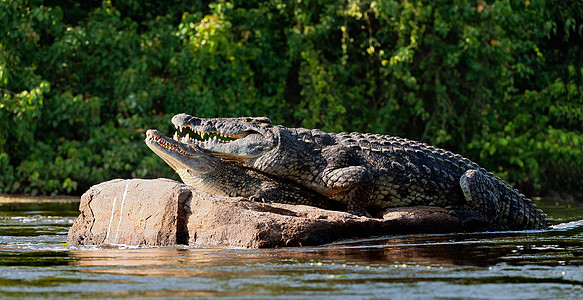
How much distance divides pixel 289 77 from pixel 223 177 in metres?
12.3

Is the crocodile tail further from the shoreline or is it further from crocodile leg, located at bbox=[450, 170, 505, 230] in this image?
the shoreline

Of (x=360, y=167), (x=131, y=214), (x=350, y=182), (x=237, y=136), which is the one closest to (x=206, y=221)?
(x=131, y=214)

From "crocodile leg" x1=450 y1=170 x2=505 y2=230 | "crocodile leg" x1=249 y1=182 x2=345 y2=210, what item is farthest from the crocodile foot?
"crocodile leg" x1=249 y1=182 x2=345 y2=210

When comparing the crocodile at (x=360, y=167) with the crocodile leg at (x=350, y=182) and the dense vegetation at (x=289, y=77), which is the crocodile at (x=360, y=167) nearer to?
the crocodile leg at (x=350, y=182)

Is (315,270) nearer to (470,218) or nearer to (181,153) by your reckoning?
(181,153)

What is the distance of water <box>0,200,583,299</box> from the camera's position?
15.7 ft

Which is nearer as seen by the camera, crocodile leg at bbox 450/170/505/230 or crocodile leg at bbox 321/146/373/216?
crocodile leg at bbox 321/146/373/216

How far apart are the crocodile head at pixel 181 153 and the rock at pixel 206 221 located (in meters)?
0.60

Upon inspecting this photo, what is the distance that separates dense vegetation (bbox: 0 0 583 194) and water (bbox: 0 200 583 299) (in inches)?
379

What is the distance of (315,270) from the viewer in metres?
5.67

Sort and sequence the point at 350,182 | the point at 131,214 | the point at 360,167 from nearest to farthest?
the point at 131,214 < the point at 350,182 < the point at 360,167

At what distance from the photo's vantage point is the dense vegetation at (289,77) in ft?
57.3

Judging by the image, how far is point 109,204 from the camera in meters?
7.97

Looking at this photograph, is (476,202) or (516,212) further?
(516,212)
